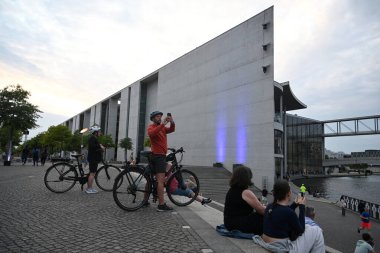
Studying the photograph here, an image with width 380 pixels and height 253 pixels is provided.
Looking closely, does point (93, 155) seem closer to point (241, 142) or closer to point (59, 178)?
point (59, 178)

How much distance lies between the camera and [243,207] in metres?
3.76

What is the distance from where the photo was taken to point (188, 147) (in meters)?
42.8

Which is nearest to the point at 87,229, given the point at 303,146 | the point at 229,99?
the point at 229,99

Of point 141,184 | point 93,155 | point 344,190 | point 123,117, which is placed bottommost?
point 344,190

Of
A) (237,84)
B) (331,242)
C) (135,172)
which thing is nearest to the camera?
(135,172)

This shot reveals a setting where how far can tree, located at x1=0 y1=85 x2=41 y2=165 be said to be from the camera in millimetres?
25156

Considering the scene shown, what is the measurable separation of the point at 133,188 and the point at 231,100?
31085 millimetres

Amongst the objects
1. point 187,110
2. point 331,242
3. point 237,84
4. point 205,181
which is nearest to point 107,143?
point 187,110

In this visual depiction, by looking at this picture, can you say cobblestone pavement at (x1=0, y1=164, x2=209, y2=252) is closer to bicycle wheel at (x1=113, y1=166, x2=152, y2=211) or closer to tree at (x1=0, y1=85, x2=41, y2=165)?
bicycle wheel at (x1=113, y1=166, x2=152, y2=211)

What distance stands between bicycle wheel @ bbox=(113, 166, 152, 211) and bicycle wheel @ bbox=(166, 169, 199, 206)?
442 mm

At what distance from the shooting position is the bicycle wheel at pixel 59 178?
7266 millimetres

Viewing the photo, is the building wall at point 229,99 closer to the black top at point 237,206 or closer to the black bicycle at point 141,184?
the black bicycle at point 141,184

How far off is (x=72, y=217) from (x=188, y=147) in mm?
38259

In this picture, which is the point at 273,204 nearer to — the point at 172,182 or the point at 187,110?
the point at 172,182
